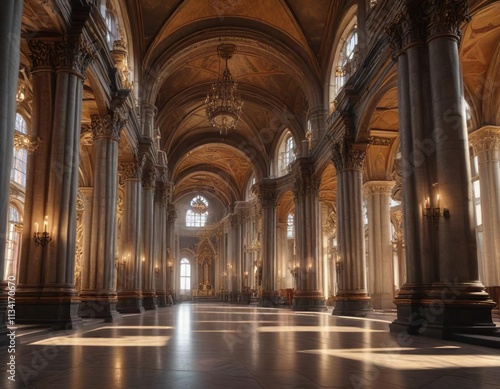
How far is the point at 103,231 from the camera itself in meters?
16.9

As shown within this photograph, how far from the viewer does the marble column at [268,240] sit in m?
36.3

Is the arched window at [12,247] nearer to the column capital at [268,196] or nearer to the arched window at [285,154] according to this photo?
the column capital at [268,196]

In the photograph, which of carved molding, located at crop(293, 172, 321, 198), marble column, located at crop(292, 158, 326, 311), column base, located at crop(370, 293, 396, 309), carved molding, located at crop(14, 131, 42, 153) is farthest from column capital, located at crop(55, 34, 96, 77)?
column base, located at crop(370, 293, 396, 309)

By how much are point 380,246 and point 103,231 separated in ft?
46.4

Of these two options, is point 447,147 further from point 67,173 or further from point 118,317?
point 118,317

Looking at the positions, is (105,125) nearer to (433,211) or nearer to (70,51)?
(70,51)

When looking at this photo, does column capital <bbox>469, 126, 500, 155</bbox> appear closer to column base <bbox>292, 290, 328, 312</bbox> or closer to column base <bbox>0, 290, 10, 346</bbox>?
column base <bbox>292, 290, 328, 312</bbox>

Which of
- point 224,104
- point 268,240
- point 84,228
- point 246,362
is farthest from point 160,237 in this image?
point 246,362

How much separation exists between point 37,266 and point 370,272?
57.7 feet

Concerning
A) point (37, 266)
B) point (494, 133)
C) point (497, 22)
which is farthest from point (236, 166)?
point (37, 266)

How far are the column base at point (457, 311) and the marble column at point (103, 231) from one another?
33.0 ft

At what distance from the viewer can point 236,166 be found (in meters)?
49.8

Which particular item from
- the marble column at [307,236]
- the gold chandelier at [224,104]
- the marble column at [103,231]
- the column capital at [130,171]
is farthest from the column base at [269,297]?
the marble column at [103,231]

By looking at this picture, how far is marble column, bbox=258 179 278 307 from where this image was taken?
36312 millimetres
